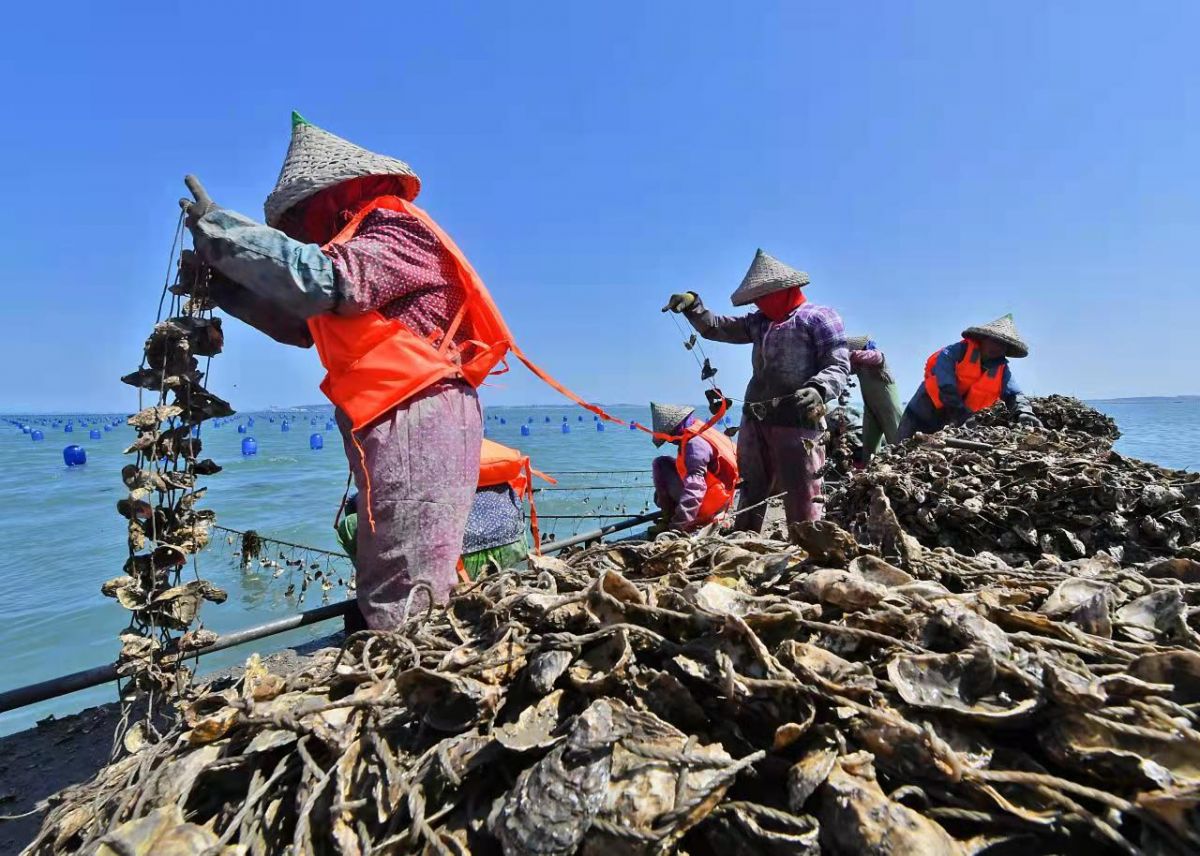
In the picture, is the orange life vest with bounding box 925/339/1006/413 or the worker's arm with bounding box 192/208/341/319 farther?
the orange life vest with bounding box 925/339/1006/413

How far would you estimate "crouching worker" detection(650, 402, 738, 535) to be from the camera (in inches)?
195

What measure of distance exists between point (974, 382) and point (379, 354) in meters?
6.24

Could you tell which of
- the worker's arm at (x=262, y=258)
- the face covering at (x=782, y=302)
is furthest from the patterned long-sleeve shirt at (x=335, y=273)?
the face covering at (x=782, y=302)

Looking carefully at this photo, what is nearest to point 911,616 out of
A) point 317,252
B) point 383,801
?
point 383,801

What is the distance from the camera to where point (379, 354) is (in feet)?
6.67

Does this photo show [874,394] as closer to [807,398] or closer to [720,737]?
[807,398]

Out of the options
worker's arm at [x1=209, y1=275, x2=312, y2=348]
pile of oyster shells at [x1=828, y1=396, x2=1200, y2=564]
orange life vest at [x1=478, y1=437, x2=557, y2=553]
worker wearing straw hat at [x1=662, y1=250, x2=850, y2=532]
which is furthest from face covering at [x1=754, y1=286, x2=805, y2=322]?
worker's arm at [x1=209, y1=275, x2=312, y2=348]

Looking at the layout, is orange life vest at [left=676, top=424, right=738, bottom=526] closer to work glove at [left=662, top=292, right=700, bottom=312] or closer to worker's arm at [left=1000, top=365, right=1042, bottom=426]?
work glove at [left=662, top=292, right=700, bottom=312]

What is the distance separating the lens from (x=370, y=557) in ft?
6.82

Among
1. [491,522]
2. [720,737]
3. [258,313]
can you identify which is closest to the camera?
[720,737]

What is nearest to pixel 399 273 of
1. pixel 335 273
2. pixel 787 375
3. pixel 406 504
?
pixel 335 273

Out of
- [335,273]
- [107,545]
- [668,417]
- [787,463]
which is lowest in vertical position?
[107,545]

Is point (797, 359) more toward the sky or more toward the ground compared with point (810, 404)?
more toward the sky

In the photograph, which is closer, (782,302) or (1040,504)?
(1040,504)
